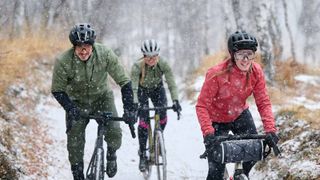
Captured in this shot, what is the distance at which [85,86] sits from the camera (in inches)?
220

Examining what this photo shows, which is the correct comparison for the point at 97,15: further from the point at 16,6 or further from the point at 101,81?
the point at 101,81

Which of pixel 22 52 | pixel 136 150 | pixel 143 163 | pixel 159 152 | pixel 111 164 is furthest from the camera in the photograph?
pixel 22 52

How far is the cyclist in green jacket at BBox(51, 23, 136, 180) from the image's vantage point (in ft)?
16.7

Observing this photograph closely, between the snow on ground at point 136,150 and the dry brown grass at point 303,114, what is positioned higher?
the dry brown grass at point 303,114

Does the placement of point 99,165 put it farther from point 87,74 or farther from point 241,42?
point 241,42

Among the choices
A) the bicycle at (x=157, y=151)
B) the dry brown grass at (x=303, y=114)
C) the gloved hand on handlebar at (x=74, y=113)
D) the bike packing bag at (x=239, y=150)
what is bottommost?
the bicycle at (x=157, y=151)

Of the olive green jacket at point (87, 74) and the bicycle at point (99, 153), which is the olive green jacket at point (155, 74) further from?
the bicycle at point (99, 153)

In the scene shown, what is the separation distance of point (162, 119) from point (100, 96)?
1.75 meters

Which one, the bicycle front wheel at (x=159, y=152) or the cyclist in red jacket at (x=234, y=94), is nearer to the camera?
the cyclist in red jacket at (x=234, y=94)

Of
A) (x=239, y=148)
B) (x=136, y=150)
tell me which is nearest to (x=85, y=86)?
(x=239, y=148)

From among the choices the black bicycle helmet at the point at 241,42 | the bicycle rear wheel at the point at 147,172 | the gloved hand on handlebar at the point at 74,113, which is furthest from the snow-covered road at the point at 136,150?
the black bicycle helmet at the point at 241,42

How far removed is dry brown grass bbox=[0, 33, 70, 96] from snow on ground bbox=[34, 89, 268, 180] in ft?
4.69

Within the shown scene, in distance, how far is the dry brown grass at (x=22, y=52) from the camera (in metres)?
12.3

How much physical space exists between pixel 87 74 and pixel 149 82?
223 cm
